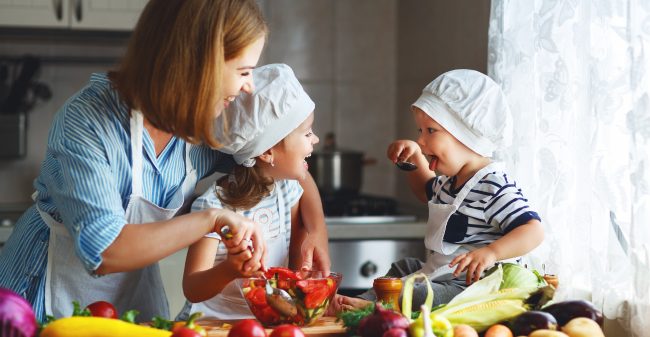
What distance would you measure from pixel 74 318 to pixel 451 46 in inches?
73.3

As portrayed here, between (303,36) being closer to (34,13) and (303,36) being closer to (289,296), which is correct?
(34,13)

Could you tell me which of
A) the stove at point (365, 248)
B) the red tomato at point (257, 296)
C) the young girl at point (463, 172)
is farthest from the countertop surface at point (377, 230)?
the red tomato at point (257, 296)

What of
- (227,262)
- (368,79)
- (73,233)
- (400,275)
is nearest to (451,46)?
(368,79)

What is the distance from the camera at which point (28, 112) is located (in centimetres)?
306

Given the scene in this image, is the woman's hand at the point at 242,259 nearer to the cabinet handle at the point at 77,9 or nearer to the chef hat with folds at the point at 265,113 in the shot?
the chef hat with folds at the point at 265,113

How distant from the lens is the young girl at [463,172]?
157 cm

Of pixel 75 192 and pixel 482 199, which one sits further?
pixel 482 199

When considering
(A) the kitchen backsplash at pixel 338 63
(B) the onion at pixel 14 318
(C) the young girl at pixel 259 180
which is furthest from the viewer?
(A) the kitchen backsplash at pixel 338 63

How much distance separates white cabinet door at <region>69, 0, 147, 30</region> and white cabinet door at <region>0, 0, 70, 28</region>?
0.03 m

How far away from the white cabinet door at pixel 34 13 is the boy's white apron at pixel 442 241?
1644 mm

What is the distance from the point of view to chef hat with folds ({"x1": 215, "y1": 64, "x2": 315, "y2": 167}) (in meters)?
1.54

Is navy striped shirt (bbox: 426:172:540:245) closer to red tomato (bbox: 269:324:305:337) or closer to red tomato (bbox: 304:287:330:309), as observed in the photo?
red tomato (bbox: 304:287:330:309)

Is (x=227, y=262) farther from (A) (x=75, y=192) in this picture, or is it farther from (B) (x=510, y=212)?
(B) (x=510, y=212)

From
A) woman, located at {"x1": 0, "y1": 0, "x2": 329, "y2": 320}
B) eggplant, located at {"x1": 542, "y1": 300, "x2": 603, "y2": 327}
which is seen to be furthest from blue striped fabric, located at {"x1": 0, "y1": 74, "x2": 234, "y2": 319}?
eggplant, located at {"x1": 542, "y1": 300, "x2": 603, "y2": 327}
